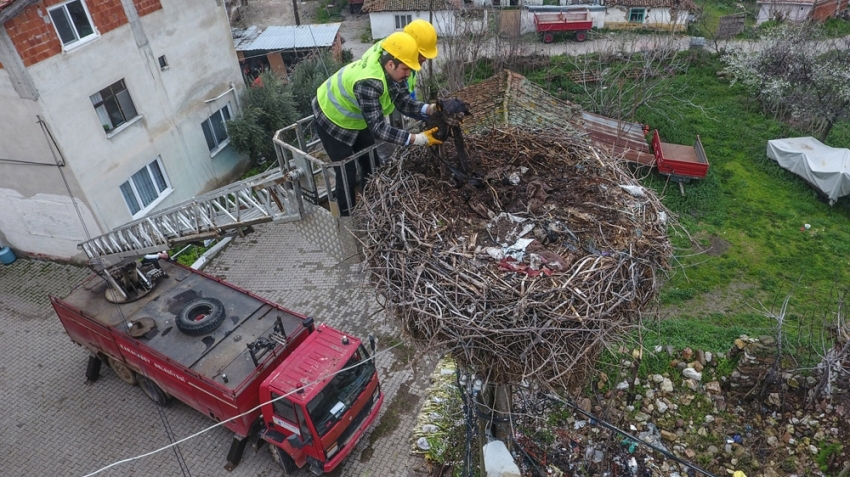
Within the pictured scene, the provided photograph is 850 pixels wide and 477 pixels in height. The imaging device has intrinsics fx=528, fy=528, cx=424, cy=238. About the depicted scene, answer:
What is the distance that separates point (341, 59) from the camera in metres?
22.7

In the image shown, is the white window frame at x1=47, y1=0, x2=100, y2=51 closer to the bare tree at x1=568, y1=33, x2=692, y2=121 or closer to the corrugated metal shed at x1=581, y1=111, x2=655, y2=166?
the corrugated metal shed at x1=581, y1=111, x2=655, y2=166

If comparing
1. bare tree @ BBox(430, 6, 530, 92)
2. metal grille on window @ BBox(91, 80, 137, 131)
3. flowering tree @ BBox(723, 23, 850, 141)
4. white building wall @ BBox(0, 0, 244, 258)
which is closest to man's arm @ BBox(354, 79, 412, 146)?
white building wall @ BBox(0, 0, 244, 258)

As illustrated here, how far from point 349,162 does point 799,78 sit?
19718 mm

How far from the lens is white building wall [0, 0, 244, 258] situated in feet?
35.4

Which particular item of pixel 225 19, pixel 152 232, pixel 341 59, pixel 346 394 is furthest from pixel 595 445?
pixel 341 59

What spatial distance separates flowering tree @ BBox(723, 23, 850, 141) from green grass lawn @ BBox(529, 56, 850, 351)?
0.63m

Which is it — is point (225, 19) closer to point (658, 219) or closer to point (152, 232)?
point (152, 232)

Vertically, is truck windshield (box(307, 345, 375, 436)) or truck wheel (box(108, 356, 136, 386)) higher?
truck windshield (box(307, 345, 375, 436))

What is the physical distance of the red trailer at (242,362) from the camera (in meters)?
7.97

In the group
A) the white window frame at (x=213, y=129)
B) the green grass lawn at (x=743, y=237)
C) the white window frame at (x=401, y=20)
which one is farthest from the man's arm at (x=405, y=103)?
the white window frame at (x=401, y=20)

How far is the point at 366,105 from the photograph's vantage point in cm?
570

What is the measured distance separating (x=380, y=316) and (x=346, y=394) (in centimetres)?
339

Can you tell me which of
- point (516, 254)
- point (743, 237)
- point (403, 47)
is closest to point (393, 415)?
point (516, 254)

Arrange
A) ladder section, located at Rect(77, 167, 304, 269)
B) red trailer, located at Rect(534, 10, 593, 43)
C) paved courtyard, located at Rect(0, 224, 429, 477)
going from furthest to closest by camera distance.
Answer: red trailer, located at Rect(534, 10, 593, 43), paved courtyard, located at Rect(0, 224, 429, 477), ladder section, located at Rect(77, 167, 304, 269)
